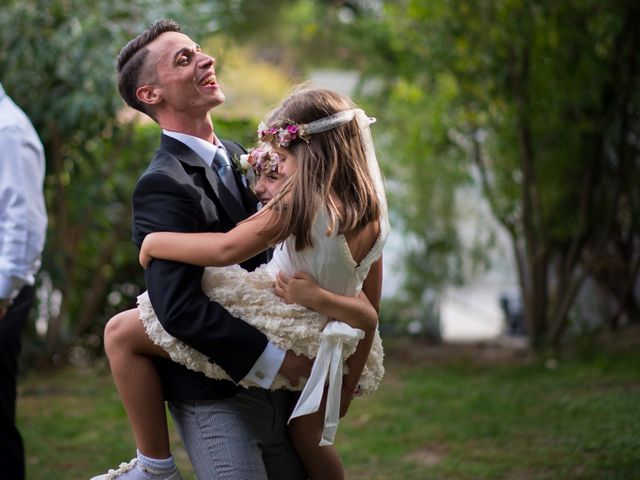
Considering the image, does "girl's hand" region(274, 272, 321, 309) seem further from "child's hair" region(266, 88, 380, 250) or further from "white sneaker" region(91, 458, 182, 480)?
"white sneaker" region(91, 458, 182, 480)

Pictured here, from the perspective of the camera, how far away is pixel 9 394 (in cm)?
367

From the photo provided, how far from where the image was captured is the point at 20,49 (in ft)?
21.7

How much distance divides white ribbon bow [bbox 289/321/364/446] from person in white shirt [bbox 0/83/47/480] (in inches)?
57.6

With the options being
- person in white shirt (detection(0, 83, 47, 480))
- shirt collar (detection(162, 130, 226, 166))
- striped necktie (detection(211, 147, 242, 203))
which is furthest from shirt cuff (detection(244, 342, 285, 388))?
person in white shirt (detection(0, 83, 47, 480))

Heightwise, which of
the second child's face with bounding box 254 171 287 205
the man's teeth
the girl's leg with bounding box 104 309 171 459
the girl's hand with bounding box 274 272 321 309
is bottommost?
the girl's leg with bounding box 104 309 171 459

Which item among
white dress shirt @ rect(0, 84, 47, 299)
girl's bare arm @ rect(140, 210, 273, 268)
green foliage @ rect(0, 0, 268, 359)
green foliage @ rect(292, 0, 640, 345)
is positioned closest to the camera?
girl's bare arm @ rect(140, 210, 273, 268)

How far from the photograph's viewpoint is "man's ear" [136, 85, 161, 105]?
270 cm

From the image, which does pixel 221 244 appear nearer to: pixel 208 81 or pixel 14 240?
pixel 208 81

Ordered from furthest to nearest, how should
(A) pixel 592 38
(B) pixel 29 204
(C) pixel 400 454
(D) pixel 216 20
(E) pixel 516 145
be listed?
(E) pixel 516 145 → (A) pixel 592 38 → (D) pixel 216 20 → (C) pixel 400 454 → (B) pixel 29 204

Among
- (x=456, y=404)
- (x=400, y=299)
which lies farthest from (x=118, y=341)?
(x=400, y=299)

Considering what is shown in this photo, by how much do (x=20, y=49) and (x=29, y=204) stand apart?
3.44 metres

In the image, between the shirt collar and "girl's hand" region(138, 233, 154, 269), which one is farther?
the shirt collar

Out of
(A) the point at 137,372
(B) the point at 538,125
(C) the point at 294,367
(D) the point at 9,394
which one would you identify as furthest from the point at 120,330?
(B) the point at 538,125

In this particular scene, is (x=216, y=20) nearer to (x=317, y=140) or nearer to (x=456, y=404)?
(x=456, y=404)
